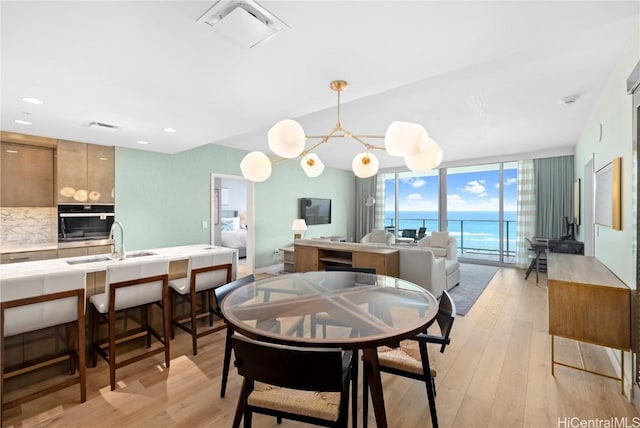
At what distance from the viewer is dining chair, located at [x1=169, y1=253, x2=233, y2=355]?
270cm

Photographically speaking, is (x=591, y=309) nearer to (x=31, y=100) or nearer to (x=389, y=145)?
(x=389, y=145)

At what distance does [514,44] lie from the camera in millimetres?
1778

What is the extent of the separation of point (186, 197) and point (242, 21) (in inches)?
160

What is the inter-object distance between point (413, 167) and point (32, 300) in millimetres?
2698

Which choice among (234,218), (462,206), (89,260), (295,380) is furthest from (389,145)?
(234,218)

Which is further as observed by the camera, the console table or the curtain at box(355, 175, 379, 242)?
the curtain at box(355, 175, 379, 242)

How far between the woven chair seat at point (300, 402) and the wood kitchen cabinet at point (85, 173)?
13.4ft

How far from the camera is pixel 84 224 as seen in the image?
4012mm

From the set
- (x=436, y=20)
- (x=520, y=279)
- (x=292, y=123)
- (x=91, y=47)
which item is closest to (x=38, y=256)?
(x=91, y=47)

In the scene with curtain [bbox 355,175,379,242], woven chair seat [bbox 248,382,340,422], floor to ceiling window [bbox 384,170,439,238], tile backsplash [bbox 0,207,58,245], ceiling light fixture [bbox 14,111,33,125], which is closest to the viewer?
woven chair seat [bbox 248,382,340,422]

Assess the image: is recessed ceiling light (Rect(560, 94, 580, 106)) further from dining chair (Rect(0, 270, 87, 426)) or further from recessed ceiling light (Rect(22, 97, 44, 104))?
recessed ceiling light (Rect(22, 97, 44, 104))

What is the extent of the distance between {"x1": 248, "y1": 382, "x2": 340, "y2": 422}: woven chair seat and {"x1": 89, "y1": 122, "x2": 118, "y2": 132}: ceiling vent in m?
3.33

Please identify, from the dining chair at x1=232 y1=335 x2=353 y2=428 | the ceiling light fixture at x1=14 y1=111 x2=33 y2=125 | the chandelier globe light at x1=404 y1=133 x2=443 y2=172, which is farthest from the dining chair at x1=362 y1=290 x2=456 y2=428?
the ceiling light fixture at x1=14 y1=111 x2=33 y2=125

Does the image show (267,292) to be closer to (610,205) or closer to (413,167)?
(413,167)
